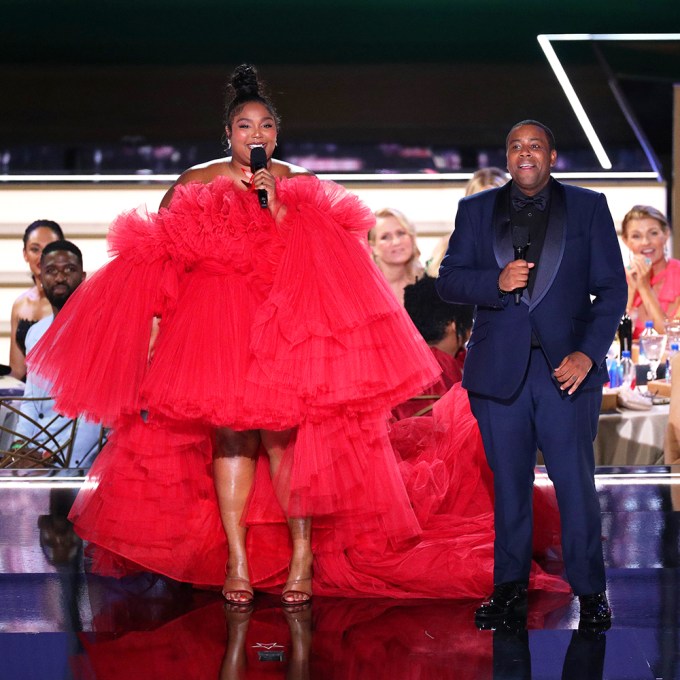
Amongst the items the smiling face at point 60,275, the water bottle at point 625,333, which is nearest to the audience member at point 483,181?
the water bottle at point 625,333

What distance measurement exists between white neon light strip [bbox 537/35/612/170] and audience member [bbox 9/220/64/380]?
4009 mm

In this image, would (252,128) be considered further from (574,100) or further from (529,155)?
(574,100)

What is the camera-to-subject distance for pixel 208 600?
3266 mm

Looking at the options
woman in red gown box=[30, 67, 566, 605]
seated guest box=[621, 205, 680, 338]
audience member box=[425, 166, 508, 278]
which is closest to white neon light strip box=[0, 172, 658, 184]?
seated guest box=[621, 205, 680, 338]

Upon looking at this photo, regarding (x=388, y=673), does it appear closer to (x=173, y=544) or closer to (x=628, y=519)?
(x=173, y=544)

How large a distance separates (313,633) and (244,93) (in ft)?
4.95

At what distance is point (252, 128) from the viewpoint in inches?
129

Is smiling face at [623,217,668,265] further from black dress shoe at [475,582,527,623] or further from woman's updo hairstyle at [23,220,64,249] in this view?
black dress shoe at [475,582,527,623]

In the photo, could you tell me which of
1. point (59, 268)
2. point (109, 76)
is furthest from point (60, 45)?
point (59, 268)

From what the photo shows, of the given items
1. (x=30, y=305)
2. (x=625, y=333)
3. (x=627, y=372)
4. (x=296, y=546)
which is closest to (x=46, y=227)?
(x=30, y=305)

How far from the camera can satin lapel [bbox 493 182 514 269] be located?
2.95m

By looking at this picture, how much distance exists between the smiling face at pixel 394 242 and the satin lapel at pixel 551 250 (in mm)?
2907

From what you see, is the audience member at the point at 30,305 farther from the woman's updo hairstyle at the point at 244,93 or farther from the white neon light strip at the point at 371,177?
the woman's updo hairstyle at the point at 244,93

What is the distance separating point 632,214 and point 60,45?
15.4 feet
